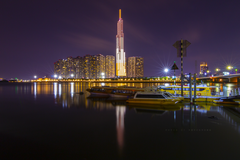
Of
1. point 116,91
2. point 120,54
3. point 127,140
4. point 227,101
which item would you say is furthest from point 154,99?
point 120,54

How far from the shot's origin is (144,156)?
7.44 metres

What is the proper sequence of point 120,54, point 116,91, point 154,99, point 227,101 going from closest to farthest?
point 154,99
point 227,101
point 116,91
point 120,54

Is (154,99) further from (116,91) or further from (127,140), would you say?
(116,91)

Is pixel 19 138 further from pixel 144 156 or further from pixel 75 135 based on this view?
pixel 144 156

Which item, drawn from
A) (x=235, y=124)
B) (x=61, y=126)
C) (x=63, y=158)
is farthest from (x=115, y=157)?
(x=235, y=124)

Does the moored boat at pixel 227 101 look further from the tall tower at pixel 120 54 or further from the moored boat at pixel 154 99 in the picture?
the tall tower at pixel 120 54

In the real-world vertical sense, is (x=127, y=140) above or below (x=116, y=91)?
below

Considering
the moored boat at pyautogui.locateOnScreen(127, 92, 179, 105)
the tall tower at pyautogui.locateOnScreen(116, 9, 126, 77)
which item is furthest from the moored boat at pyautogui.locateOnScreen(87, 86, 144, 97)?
the tall tower at pyautogui.locateOnScreen(116, 9, 126, 77)

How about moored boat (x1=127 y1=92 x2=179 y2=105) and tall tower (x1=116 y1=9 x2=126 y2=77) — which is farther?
tall tower (x1=116 y1=9 x2=126 y2=77)

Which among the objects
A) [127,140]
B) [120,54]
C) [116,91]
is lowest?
[127,140]

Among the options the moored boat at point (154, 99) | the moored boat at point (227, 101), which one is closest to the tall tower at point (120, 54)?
the moored boat at point (154, 99)

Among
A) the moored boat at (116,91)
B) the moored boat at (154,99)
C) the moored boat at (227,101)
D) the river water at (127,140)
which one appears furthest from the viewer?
the moored boat at (116,91)

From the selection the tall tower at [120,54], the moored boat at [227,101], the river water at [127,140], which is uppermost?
the tall tower at [120,54]

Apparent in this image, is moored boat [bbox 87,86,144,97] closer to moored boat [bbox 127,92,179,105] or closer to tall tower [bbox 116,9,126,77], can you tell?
moored boat [bbox 127,92,179,105]
